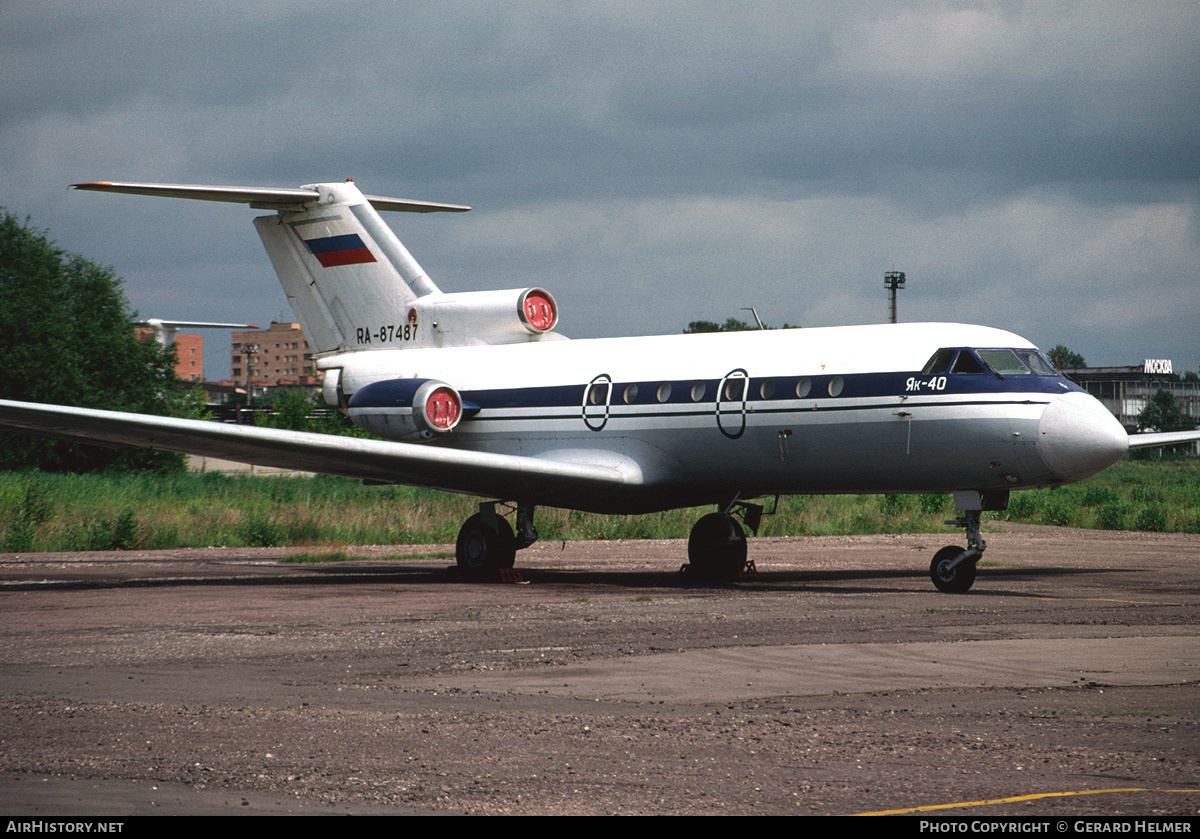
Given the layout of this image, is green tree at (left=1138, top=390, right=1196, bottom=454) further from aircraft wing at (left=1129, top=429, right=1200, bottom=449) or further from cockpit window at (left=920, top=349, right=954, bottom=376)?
cockpit window at (left=920, top=349, right=954, bottom=376)

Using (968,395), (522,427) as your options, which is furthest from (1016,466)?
(522,427)

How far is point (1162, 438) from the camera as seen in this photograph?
21422 mm

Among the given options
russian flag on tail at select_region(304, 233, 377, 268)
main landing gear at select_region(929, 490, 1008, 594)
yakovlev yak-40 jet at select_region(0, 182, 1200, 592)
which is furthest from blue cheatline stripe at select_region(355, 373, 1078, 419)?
russian flag on tail at select_region(304, 233, 377, 268)

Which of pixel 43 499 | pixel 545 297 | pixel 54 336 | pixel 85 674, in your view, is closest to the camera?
pixel 85 674

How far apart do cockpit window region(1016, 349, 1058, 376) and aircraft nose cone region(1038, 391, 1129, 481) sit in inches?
34.2

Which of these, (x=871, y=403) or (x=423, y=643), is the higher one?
(x=871, y=403)

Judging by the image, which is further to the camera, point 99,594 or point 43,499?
point 43,499

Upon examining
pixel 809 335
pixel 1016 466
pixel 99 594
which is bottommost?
pixel 99 594

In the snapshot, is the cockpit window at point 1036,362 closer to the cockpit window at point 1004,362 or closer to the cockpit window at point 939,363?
the cockpit window at point 1004,362

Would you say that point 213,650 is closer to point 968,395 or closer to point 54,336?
point 968,395

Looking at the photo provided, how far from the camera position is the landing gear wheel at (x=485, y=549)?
2036 cm

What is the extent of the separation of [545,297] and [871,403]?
7.34 m
